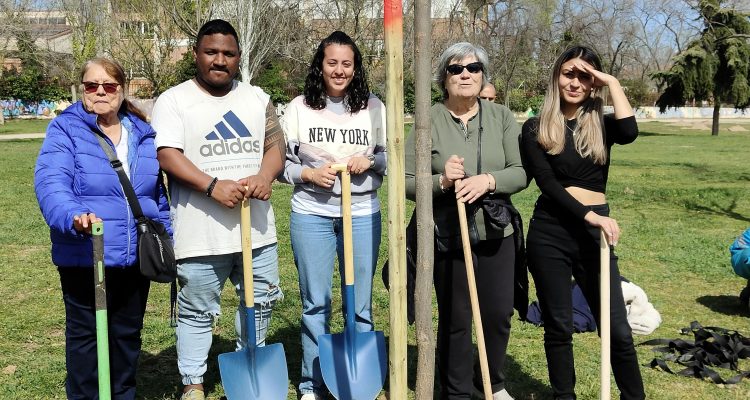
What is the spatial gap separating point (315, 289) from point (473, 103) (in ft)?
4.24

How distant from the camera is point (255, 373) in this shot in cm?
372

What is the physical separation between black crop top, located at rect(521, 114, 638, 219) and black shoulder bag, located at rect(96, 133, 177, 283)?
185 cm

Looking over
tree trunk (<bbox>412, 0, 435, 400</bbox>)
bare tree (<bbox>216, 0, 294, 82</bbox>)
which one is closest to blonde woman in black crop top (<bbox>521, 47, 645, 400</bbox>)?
tree trunk (<bbox>412, 0, 435, 400</bbox>)

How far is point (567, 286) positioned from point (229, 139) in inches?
73.8

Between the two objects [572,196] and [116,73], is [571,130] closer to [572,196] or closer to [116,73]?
[572,196]

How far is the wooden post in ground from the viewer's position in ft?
9.63

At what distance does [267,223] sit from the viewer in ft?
12.3

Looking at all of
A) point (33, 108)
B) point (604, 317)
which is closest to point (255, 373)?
point (604, 317)

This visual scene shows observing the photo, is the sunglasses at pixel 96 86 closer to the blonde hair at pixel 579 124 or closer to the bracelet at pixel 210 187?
the bracelet at pixel 210 187

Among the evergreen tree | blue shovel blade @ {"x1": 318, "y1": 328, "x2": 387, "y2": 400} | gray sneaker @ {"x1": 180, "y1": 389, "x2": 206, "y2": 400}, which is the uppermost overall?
the evergreen tree

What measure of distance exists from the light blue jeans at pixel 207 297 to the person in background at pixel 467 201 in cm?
87

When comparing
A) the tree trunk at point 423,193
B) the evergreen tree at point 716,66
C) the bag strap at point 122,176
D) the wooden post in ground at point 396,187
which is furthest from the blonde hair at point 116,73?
the evergreen tree at point 716,66

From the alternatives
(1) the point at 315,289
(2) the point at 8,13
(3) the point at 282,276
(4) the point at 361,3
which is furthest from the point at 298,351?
(2) the point at 8,13

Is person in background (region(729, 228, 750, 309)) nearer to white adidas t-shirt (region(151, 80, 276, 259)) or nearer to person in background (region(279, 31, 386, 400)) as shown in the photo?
person in background (region(279, 31, 386, 400))
